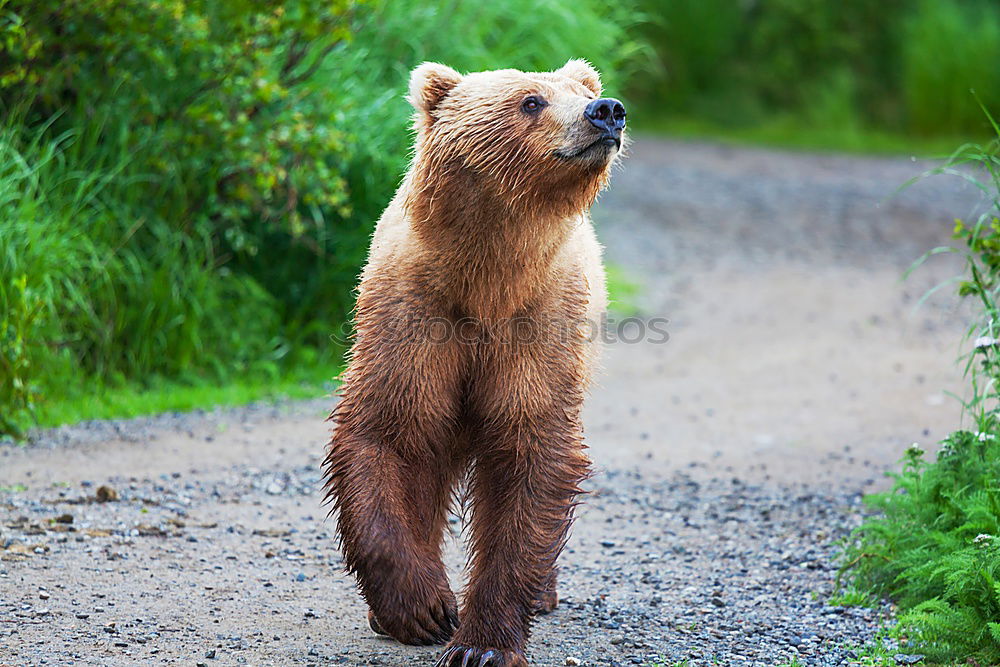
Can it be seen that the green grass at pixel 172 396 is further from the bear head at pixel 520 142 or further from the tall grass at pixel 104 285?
the bear head at pixel 520 142

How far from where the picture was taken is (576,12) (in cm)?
1016

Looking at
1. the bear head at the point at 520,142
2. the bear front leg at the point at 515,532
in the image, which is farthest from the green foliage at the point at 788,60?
the bear front leg at the point at 515,532

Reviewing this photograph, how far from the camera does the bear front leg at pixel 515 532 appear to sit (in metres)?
3.66

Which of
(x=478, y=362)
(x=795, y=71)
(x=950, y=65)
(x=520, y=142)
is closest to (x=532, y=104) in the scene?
(x=520, y=142)

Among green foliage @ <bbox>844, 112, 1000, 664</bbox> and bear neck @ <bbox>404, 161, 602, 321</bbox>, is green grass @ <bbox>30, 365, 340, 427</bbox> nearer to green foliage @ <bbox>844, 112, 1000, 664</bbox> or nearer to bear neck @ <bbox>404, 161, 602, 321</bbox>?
bear neck @ <bbox>404, 161, 602, 321</bbox>

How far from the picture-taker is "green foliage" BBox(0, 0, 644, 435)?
6777 mm

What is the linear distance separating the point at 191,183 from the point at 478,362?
4550mm

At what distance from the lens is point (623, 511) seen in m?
5.69

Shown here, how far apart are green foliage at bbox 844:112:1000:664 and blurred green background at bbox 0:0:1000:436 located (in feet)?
12.9

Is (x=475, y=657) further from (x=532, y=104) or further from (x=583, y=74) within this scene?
(x=583, y=74)

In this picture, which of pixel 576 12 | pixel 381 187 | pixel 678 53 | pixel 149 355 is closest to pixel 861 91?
pixel 678 53

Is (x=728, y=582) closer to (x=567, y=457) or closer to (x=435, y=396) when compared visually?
(x=567, y=457)

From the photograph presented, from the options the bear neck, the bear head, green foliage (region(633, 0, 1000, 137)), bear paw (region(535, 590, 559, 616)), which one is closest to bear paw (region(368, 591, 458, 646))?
bear paw (region(535, 590, 559, 616))

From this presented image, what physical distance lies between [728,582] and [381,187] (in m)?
4.43
